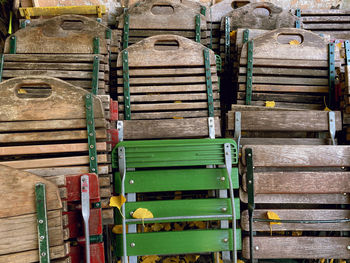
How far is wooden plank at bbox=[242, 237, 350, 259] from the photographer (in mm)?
2117

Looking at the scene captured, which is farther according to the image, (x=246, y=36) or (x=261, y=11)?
(x=261, y=11)

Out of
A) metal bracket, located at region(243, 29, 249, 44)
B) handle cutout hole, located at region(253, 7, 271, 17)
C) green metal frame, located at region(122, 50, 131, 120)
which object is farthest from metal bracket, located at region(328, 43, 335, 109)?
green metal frame, located at region(122, 50, 131, 120)

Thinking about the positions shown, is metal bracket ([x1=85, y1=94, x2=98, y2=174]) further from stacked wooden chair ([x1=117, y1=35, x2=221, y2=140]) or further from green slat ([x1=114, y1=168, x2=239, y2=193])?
stacked wooden chair ([x1=117, y1=35, x2=221, y2=140])

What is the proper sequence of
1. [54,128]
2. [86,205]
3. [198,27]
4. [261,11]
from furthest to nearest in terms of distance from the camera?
[261,11] → [198,27] → [54,128] → [86,205]

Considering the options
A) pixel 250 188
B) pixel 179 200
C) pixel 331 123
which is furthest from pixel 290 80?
pixel 179 200

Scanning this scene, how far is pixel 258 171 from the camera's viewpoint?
2.27m

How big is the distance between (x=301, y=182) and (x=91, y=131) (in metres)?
1.60

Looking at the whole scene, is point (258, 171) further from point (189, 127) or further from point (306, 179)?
point (189, 127)

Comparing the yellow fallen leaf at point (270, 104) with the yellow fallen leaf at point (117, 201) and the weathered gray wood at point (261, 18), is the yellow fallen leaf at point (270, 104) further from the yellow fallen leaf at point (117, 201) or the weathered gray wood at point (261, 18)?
the yellow fallen leaf at point (117, 201)

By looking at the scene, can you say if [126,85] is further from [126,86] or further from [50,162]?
[50,162]

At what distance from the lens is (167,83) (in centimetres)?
279

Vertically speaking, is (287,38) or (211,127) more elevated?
(287,38)

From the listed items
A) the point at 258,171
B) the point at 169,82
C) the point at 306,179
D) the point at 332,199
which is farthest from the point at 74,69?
the point at 332,199

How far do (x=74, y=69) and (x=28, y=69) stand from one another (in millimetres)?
420
